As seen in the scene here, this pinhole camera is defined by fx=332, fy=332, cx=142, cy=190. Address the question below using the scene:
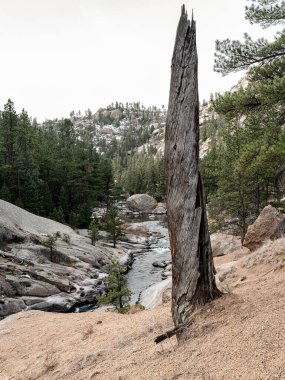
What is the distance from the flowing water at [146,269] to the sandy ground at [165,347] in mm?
10920

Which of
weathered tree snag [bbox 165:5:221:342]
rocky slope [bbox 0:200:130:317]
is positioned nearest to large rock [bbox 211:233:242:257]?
rocky slope [bbox 0:200:130:317]

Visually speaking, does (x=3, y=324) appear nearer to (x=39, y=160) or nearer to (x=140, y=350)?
(x=140, y=350)

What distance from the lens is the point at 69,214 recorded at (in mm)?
44688

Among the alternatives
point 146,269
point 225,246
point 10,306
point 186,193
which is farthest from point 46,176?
point 186,193

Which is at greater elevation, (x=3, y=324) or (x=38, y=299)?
(x=3, y=324)

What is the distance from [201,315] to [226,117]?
280 inches

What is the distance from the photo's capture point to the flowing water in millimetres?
24659

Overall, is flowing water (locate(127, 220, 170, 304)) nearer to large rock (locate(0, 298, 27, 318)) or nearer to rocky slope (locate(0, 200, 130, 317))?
rocky slope (locate(0, 200, 130, 317))

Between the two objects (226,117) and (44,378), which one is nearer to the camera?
(44,378)

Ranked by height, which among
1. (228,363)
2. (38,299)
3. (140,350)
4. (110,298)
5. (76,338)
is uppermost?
(228,363)

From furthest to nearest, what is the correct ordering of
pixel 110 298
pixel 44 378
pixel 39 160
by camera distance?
pixel 39 160
pixel 110 298
pixel 44 378

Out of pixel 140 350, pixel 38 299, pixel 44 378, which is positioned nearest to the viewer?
pixel 140 350

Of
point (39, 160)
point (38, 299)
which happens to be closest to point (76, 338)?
point (38, 299)

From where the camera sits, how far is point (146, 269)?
29.5 meters
